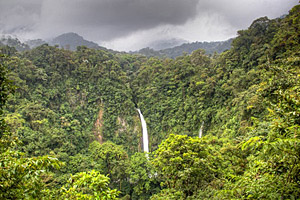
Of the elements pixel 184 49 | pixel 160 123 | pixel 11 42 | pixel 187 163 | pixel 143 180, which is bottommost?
pixel 143 180

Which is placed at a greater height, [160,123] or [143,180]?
[160,123]

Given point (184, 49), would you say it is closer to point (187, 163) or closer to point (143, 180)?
point (143, 180)

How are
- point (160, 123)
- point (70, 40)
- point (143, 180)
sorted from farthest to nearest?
1. point (70, 40)
2. point (160, 123)
3. point (143, 180)

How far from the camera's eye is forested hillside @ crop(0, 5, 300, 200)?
8.46ft

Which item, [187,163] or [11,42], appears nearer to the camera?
[187,163]

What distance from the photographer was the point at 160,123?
23938 millimetres

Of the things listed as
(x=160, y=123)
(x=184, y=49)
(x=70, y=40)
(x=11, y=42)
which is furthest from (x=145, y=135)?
(x=70, y=40)

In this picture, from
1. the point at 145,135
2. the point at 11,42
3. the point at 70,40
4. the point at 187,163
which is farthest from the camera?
the point at 70,40

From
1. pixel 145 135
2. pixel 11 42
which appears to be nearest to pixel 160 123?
pixel 145 135

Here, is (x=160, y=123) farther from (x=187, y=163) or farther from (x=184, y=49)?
(x=184, y=49)

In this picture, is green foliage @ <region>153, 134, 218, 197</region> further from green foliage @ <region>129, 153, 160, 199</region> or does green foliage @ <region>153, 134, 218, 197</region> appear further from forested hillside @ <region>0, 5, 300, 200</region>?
green foliage @ <region>129, 153, 160, 199</region>

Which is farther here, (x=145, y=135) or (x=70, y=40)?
(x=70, y=40)

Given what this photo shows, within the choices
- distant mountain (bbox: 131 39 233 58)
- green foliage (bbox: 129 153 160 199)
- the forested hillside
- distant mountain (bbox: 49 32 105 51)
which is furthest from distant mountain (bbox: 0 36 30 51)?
green foliage (bbox: 129 153 160 199)

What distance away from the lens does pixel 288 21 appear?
13406 millimetres
